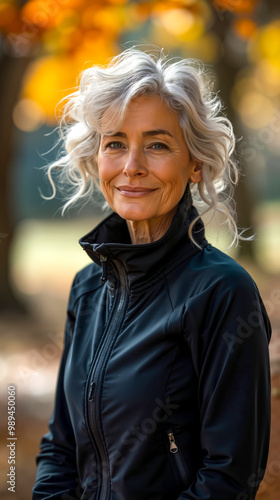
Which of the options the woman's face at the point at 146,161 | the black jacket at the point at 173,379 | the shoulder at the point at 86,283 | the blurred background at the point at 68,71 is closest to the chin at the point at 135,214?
the woman's face at the point at 146,161

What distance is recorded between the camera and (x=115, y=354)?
1.71 m

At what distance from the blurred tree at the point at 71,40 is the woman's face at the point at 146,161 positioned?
4.13 m

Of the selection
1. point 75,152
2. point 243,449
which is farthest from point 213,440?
point 75,152

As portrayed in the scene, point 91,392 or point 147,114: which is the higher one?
point 147,114

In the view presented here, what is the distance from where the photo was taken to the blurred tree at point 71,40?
5582 mm

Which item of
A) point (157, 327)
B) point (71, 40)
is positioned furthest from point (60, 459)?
point (71, 40)

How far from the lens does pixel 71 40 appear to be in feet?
19.7

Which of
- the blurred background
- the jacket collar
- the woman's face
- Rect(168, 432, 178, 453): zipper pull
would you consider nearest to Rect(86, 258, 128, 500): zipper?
the jacket collar

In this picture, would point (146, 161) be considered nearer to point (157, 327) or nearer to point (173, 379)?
point (157, 327)

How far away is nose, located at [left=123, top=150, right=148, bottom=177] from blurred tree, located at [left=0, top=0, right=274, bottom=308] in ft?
13.8

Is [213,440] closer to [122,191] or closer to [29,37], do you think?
[122,191]

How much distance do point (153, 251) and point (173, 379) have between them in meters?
0.40

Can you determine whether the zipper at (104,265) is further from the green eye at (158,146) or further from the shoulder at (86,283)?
the green eye at (158,146)

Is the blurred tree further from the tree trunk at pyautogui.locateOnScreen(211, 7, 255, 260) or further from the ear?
the ear
